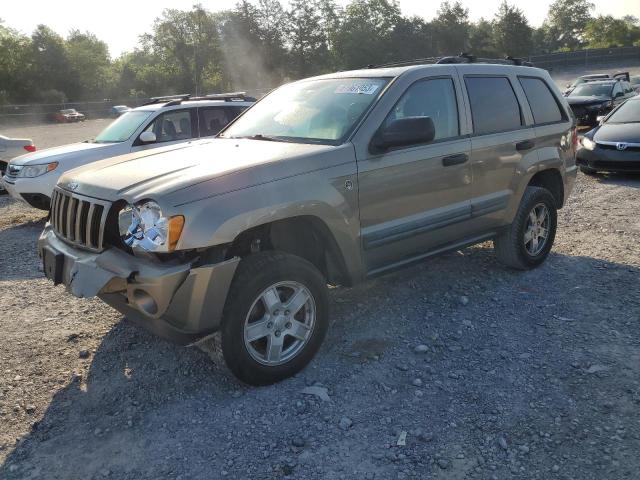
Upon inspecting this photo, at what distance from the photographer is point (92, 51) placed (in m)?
67.9

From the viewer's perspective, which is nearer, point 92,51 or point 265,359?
point 265,359

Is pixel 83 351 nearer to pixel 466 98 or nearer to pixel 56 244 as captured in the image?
pixel 56 244

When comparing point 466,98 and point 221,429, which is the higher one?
point 466,98

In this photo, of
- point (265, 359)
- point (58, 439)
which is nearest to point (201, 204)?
point (265, 359)

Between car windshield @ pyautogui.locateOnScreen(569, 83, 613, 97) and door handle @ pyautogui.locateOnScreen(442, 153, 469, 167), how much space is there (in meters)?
15.4

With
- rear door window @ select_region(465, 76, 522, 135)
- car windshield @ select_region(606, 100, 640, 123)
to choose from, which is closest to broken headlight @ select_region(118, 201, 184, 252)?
rear door window @ select_region(465, 76, 522, 135)

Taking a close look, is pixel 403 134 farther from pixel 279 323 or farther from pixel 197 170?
pixel 279 323

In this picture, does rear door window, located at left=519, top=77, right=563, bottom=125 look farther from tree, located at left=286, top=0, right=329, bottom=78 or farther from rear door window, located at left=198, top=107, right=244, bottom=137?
tree, located at left=286, top=0, right=329, bottom=78

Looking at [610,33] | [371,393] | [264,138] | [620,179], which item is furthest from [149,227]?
[610,33]

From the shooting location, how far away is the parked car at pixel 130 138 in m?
7.71

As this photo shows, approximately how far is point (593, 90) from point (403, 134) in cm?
1669

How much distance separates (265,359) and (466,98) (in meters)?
2.69

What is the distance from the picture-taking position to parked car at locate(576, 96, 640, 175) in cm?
921

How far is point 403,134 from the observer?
3592 mm
